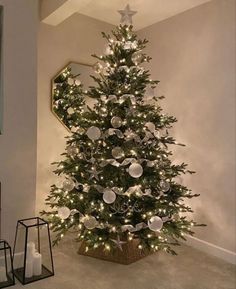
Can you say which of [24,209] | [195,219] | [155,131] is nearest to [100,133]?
[155,131]

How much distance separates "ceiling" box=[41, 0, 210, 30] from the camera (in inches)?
109

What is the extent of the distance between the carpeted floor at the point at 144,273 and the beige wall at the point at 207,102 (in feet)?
1.18

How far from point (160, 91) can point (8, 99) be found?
171 cm

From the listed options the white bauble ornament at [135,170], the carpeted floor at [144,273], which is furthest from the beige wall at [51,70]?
the white bauble ornament at [135,170]

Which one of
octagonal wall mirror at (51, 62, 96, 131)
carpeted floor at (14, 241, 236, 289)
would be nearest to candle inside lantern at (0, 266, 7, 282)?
carpeted floor at (14, 241, 236, 289)

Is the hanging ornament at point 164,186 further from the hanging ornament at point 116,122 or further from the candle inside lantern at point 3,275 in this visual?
the candle inside lantern at point 3,275

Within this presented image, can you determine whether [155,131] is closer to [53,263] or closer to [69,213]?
[69,213]

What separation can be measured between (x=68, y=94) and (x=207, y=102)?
4.73 feet

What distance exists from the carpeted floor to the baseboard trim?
0.06m

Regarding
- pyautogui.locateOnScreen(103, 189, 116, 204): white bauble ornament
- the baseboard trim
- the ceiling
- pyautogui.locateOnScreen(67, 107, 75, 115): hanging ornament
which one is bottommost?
the baseboard trim

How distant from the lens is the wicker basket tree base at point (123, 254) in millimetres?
2576

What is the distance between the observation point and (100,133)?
244cm

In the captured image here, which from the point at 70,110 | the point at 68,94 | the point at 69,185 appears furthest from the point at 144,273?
the point at 68,94

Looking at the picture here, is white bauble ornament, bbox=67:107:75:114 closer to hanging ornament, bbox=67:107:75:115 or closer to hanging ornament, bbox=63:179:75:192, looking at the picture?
hanging ornament, bbox=67:107:75:115
